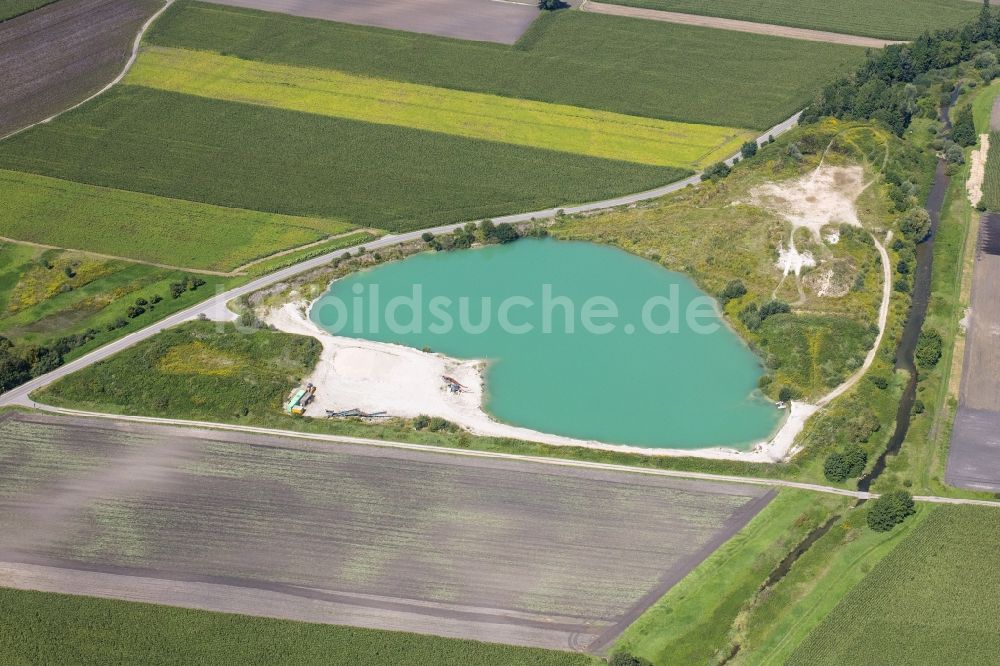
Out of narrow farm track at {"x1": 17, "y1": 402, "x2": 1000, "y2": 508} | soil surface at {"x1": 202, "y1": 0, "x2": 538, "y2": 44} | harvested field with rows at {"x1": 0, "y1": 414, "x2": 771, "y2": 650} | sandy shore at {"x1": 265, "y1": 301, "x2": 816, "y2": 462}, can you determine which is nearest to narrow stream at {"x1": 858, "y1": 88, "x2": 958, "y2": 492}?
Answer: narrow farm track at {"x1": 17, "y1": 402, "x2": 1000, "y2": 508}

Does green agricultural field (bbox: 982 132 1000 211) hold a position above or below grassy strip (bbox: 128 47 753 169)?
below

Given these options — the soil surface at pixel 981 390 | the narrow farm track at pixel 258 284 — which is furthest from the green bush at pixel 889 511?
the narrow farm track at pixel 258 284

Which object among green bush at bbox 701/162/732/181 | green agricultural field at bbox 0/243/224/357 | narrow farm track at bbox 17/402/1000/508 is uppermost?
green bush at bbox 701/162/732/181

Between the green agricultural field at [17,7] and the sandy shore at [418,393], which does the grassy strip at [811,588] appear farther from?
the green agricultural field at [17,7]

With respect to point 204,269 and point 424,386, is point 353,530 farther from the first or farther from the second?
point 204,269

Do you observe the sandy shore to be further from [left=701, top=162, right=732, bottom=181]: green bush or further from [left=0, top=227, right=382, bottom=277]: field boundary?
[left=701, top=162, right=732, bottom=181]: green bush

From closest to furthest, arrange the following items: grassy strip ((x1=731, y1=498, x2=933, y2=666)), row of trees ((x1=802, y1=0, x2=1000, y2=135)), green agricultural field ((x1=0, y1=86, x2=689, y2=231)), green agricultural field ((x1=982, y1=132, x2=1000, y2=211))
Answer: grassy strip ((x1=731, y1=498, x2=933, y2=666))
green agricultural field ((x1=982, y1=132, x2=1000, y2=211))
green agricultural field ((x1=0, y1=86, x2=689, y2=231))
row of trees ((x1=802, y1=0, x2=1000, y2=135))

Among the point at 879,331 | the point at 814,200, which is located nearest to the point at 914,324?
the point at 879,331

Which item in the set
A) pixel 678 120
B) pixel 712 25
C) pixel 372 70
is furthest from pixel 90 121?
pixel 712 25
